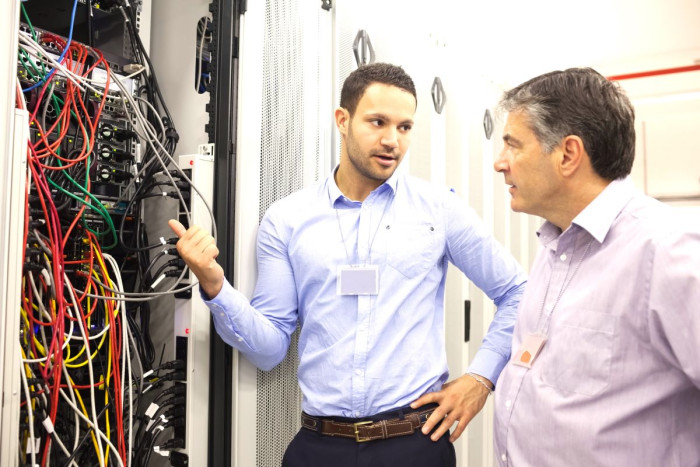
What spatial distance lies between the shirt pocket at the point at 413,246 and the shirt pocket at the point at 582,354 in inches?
19.5

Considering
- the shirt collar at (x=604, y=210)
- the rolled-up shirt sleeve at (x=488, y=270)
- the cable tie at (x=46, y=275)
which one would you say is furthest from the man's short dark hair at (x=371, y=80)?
the cable tie at (x=46, y=275)

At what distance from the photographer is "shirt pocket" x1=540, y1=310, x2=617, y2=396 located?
92cm

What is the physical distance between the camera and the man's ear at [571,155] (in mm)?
1043

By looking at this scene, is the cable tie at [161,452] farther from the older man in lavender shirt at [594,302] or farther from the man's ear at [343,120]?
the man's ear at [343,120]

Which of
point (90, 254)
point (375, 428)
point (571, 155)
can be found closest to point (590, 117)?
point (571, 155)

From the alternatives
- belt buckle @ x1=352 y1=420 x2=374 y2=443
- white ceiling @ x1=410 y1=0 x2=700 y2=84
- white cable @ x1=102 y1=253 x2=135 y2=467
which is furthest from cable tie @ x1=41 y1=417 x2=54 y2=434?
white ceiling @ x1=410 y1=0 x2=700 y2=84

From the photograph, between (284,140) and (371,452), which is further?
(284,140)

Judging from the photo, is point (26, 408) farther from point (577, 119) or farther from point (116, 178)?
point (577, 119)

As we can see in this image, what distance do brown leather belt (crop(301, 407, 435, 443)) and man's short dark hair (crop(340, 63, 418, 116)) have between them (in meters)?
0.88

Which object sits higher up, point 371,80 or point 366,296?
point 371,80

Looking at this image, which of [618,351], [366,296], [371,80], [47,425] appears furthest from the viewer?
[371,80]

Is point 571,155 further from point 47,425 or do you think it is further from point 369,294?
point 47,425

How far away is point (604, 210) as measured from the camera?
1.00 m

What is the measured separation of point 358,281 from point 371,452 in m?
0.44
